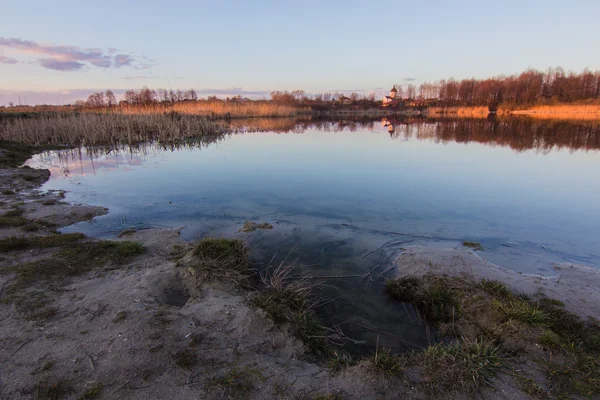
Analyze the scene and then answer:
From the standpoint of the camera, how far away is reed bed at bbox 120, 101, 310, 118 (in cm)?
3208

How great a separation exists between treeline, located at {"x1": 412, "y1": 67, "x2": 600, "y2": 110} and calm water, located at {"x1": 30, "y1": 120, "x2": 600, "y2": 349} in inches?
2269

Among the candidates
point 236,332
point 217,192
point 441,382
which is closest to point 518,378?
point 441,382

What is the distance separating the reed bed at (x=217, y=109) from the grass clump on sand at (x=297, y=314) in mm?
31197

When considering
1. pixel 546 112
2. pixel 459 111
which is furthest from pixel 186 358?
pixel 459 111

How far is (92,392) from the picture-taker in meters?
2.46

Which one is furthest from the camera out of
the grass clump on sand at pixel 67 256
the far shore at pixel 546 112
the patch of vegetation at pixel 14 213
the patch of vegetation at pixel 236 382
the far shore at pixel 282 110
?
the far shore at pixel 546 112

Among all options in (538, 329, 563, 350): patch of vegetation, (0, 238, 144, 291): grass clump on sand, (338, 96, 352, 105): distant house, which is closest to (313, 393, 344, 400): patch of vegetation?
(538, 329, 563, 350): patch of vegetation

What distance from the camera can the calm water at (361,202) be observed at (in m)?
5.31

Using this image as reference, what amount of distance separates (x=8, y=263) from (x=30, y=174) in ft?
29.1

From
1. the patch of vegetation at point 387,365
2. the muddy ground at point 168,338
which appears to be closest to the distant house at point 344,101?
the muddy ground at point 168,338

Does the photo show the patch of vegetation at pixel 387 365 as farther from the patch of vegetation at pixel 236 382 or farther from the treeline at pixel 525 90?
the treeline at pixel 525 90

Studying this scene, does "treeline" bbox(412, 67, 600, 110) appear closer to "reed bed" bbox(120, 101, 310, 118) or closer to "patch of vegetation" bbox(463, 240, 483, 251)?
"reed bed" bbox(120, 101, 310, 118)

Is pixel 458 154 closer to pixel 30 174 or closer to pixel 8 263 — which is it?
pixel 8 263

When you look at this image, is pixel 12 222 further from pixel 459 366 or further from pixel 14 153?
pixel 14 153
